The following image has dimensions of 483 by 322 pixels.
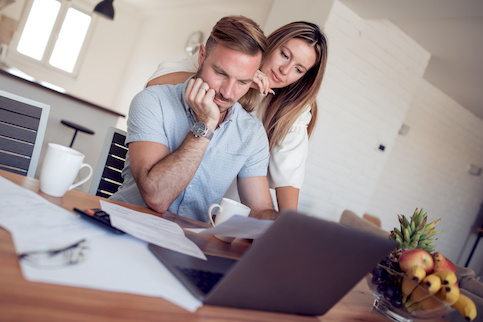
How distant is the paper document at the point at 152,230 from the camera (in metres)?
0.75

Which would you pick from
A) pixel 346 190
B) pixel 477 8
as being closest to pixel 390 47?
pixel 477 8

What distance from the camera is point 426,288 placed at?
83cm

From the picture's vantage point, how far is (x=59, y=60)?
27.0 feet

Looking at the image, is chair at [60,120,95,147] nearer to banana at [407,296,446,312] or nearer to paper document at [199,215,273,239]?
paper document at [199,215,273,239]

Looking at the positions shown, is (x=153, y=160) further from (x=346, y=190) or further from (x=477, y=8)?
(x=346, y=190)

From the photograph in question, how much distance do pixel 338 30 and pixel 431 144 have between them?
3.38 m

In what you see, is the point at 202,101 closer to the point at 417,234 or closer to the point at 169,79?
the point at 169,79

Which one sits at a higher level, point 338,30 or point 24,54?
point 338,30

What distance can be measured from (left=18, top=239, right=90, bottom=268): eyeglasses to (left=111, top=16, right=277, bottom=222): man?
0.56 metres

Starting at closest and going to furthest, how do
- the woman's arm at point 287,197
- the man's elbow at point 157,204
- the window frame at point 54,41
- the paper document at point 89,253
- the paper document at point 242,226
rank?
1. the paper document at point 89,253
2. the paper document at point 242,226
3. the man's elbow at point 157,204
4. the woman's arm at point 287,197
5. the window frame at point 54,41

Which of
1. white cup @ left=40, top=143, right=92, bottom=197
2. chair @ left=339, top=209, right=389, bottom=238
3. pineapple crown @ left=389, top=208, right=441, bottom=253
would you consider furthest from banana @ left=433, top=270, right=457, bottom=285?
chair @ left=339, top=209, right=389, bottom=238

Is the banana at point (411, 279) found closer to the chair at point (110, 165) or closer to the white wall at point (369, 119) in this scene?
the chair at point (110, 165)

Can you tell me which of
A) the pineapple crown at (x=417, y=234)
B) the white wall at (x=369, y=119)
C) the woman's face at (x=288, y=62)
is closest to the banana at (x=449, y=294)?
the pineapple crown at (x=417, y=234)

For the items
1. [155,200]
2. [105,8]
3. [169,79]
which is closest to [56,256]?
[155,200]
